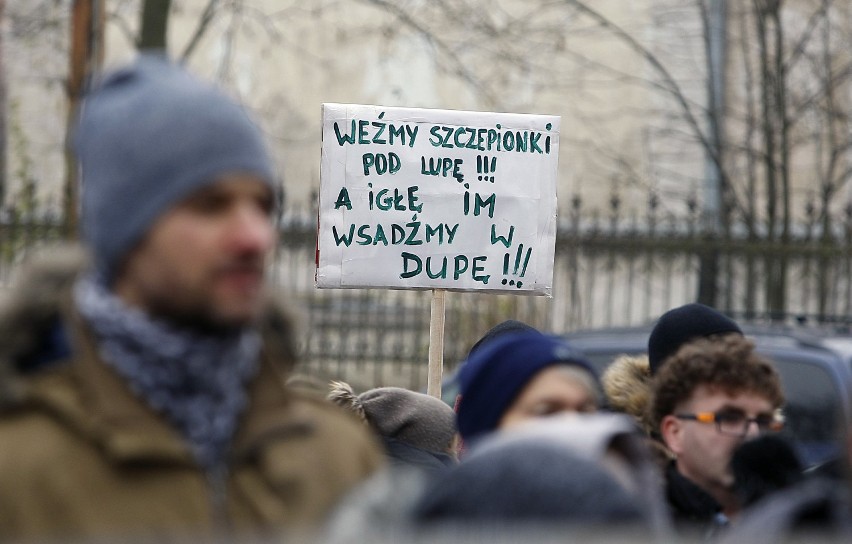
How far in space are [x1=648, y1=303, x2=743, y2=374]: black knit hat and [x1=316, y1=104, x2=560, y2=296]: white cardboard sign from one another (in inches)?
49.6

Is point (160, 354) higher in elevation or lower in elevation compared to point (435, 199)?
lower

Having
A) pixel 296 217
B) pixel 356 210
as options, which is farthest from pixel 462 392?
pixel 296 217

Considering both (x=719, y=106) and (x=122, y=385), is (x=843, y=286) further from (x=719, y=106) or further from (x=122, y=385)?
(x=122, y=385)

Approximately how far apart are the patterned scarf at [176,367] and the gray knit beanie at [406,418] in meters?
2.17

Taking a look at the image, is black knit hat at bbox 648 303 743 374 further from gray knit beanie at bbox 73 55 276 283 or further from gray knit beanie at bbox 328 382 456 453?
gray knit beanie at bbox 73 55 276 283

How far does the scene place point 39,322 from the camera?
1.98 meters

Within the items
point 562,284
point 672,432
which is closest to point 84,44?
point 562,284

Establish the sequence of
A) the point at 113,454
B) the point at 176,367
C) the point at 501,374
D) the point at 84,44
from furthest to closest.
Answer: the point at 84,44 < the point at 501,374 < the point at 176,367 < the point at 113,454

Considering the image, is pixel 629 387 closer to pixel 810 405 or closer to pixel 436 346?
pixel 436 346

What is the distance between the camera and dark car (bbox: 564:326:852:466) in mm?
7176

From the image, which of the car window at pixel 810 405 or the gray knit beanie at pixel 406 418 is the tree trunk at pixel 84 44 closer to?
the car window at pixel 810 405

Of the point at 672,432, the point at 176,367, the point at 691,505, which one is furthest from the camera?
the point at 672,432

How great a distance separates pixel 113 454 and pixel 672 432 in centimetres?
181

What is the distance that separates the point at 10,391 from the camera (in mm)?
1875
